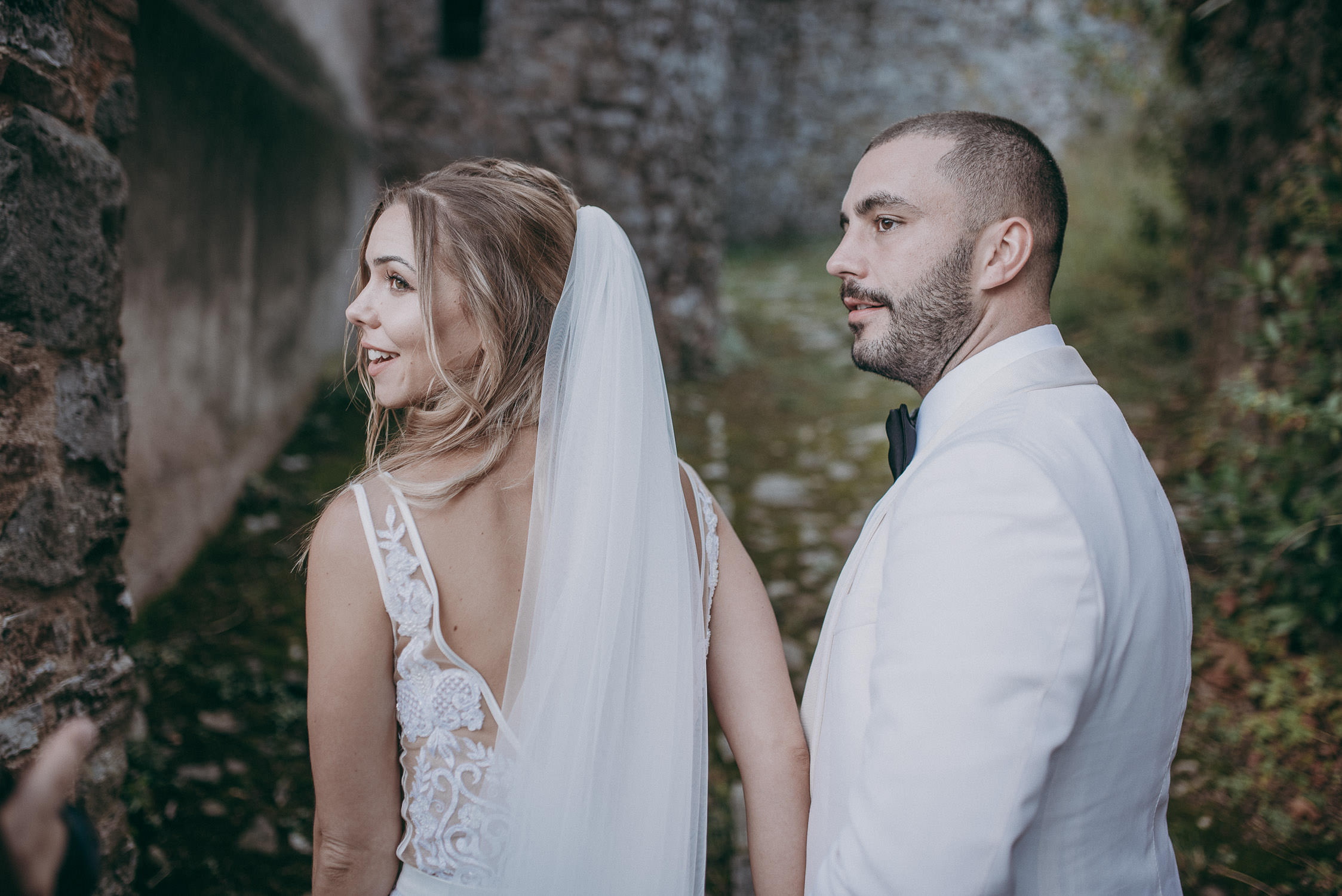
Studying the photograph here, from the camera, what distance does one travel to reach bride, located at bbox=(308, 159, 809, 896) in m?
1.48

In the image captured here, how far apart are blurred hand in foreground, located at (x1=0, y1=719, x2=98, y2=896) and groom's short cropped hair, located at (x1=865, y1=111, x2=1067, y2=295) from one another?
5.22 ft

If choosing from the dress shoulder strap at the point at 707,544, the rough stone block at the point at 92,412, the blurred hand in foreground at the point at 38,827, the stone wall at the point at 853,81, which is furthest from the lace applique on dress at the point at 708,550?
the stone wall at the point at 853,81

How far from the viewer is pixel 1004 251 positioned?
1575mm

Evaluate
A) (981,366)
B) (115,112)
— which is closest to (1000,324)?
(981,366)

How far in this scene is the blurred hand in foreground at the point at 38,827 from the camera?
2.33 feet

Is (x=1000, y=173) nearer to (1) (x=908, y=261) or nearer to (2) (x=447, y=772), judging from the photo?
(1) (x=908, y=261)

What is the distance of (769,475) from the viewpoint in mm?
5105

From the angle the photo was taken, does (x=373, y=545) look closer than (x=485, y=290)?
Yes

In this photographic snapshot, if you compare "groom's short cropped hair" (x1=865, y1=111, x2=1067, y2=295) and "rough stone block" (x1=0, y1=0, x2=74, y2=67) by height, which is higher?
"rough stone block" (x1=0, y1=0, x2=74, y2=67)

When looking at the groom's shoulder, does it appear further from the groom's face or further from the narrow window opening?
the narrow window opening

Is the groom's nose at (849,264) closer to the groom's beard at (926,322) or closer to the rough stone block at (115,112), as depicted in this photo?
the groom's beard at (926,322)

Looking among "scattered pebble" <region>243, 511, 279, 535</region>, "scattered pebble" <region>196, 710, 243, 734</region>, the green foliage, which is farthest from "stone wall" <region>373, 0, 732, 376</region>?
"scattered pebble" <region>196, 710, 243, 734</region>

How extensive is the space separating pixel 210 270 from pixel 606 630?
10.3 feet

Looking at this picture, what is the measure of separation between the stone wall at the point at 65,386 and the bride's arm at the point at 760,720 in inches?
55.0
